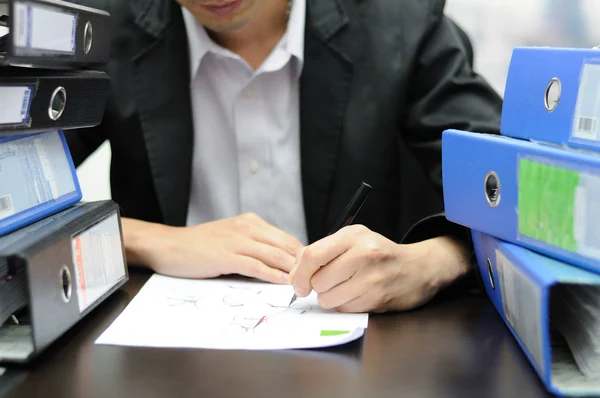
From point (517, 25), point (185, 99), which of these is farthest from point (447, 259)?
point (517, 25)

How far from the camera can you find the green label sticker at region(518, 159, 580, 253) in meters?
0.50

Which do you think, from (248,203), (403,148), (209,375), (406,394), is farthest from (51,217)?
(403,148)

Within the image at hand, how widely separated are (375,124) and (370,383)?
21.9 inches

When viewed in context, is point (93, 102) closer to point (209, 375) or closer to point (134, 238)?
point (134, 238)

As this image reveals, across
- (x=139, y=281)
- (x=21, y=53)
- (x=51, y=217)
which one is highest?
(x=21, y=53)

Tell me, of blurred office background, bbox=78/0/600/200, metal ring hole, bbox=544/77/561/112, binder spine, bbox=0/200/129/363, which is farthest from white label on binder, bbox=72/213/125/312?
blurred office background, bbox=78/0/600/200

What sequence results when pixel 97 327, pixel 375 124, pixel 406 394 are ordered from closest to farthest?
pixel 406 394
pixel 97 327
pixel 375 124

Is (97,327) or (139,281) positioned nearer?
(97,327)

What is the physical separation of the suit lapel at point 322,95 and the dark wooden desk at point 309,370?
42 centimetres

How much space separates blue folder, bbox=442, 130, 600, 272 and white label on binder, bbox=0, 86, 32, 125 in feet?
Answer: 1.21

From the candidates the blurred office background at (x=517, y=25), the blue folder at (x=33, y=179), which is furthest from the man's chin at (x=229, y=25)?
the blurred office background at (x=517, y=25)

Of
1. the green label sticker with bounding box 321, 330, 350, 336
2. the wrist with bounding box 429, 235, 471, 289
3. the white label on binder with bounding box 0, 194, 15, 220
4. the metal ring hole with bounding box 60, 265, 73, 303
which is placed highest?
the white label on binder with bounding box 0, 194, 15, 220

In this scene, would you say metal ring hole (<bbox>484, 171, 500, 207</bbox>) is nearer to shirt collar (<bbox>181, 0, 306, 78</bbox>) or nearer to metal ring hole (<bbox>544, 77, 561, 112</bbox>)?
metal ring hole (<bbox>544, 77, 561, 112</bbox>)

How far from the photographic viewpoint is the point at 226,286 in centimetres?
73
